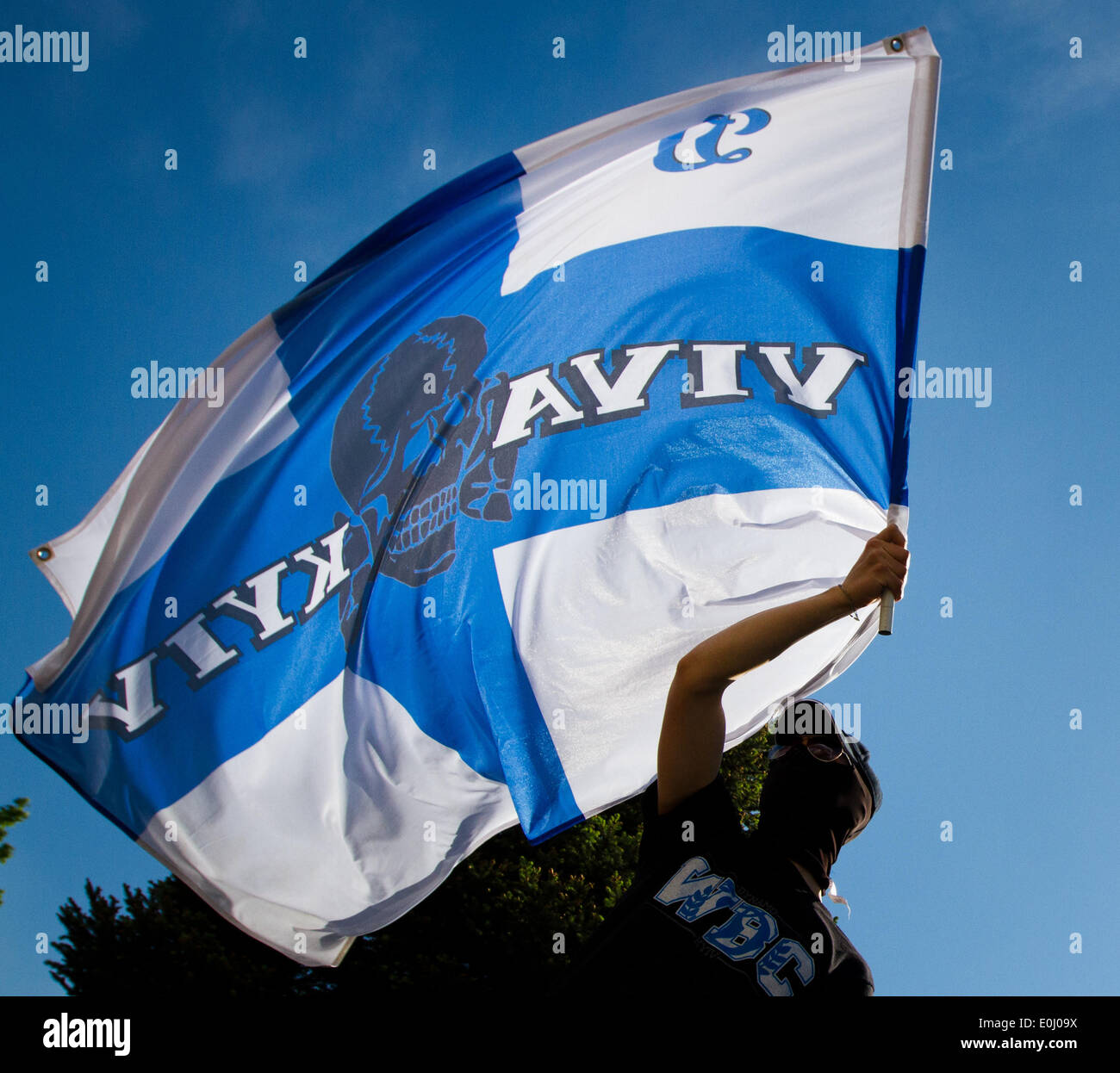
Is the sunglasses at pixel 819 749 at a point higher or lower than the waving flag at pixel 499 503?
lower

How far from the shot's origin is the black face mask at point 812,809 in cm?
311

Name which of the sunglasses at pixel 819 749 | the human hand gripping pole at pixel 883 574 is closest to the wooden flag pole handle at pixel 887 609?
the human hand gripping pole at pixel 883 574

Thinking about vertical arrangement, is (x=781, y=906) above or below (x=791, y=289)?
below

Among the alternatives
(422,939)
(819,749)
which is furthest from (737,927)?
(422,939)

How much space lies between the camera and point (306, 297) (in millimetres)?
4812

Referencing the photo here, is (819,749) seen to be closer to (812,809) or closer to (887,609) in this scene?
(812,809)

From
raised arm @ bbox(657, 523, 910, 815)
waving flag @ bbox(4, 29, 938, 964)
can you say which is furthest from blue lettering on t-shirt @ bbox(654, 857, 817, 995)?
waving flag @ bbox(4, 29, 938, 964)

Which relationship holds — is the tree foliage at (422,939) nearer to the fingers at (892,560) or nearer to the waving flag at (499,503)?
the waving flag at (499,503)
